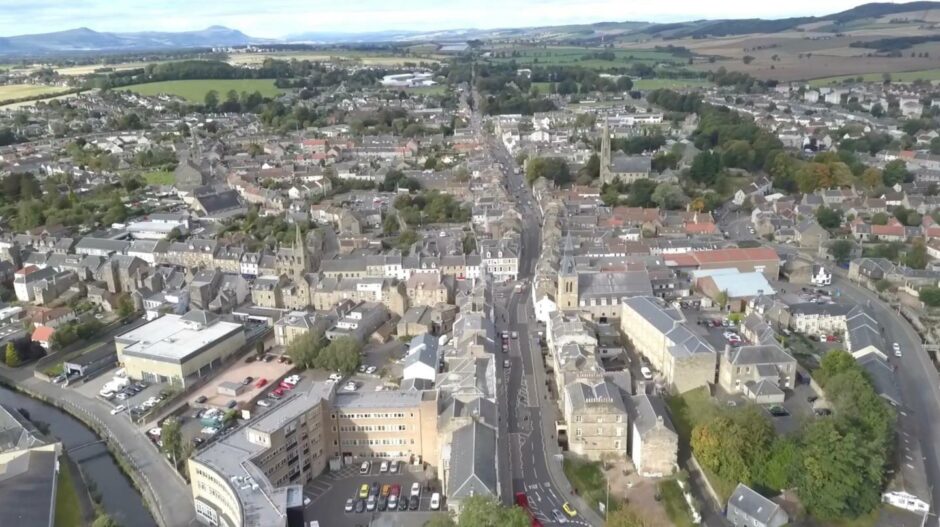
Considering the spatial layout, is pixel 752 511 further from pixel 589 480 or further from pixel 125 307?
pixel 125 307

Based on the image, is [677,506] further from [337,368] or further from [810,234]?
[810,234]

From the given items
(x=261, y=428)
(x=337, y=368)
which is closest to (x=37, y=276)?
(x=337, y=368)

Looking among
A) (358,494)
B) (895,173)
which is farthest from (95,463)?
(895,173)

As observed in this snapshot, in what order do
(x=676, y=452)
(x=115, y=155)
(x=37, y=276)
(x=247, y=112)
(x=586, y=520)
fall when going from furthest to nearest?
(x=247, y=112) < (x=115, y=155) < (x=37, y=276) < (x=676, y=452) < (x=586, y=520)

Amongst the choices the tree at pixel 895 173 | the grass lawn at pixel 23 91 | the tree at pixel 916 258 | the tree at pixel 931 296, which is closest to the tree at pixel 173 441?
the tree at pixel 931 296

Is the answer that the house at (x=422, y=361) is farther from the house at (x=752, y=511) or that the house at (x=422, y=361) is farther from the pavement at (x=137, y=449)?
the house at (x=752, y=511)

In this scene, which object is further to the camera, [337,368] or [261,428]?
[337,368]
